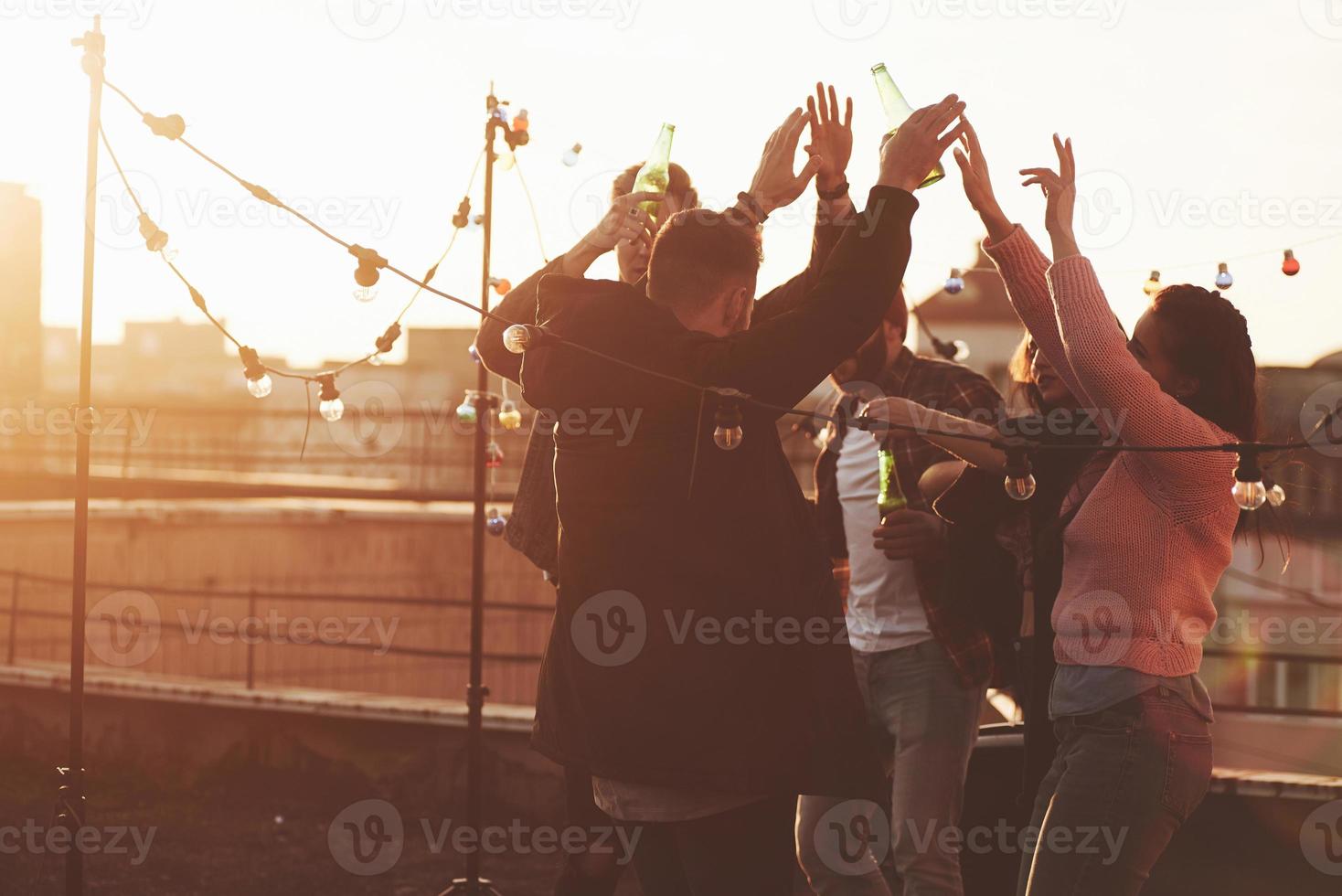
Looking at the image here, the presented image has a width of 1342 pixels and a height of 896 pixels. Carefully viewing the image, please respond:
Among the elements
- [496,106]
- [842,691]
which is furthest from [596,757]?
[496,106]

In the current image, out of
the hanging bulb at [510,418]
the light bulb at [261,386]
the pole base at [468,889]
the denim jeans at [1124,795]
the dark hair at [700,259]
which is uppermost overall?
the dark hair at [700,259]

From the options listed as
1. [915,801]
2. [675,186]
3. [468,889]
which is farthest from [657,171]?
[468,889]

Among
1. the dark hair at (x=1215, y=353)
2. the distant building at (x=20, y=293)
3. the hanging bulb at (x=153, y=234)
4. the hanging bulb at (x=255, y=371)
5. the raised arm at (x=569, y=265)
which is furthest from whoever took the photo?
the distant building at (x=20, y=293)

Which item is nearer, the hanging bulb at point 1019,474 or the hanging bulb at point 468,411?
the hanging bulb at point 1019,474

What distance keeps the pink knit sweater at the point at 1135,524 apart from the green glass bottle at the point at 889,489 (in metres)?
1.05

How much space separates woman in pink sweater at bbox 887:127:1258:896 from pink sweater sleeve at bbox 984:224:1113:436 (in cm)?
5

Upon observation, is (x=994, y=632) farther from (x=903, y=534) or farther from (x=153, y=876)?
(x=153, y=876)

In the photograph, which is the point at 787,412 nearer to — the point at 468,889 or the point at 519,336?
the point at 519,336

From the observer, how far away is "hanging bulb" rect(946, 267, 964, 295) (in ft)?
14.1

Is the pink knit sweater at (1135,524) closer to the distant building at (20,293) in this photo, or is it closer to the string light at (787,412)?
the string light at (787,412)

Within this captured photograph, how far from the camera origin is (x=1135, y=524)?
245 centimetres

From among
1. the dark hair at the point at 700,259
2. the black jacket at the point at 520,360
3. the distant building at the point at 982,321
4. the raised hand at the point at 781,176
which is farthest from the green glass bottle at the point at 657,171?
the distant building at the point at 982,321

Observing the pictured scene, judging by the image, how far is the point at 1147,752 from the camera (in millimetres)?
2344

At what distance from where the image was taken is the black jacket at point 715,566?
2.06 metres
